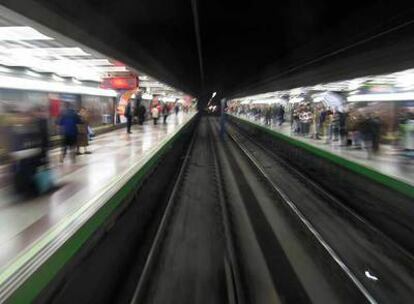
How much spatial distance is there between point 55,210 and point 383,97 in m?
8.83

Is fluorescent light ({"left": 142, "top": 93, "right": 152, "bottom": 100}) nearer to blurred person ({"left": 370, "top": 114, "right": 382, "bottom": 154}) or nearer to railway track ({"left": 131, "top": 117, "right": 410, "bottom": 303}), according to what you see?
railway track ({"left": 131, "top": 117, "right": 410, "bottom": 303})

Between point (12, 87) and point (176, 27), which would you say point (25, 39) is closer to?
point (12, 87)

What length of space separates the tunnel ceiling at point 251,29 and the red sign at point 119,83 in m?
3.49

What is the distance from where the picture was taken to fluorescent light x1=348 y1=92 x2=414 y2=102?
33.6 ft

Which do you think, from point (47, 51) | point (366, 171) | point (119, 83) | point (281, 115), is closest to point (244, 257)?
point (366, 171)

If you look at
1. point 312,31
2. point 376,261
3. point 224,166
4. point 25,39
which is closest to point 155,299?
point 376,261

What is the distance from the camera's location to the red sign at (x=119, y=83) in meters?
19.8

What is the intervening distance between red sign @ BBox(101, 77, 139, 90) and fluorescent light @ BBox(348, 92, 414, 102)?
9.81 m

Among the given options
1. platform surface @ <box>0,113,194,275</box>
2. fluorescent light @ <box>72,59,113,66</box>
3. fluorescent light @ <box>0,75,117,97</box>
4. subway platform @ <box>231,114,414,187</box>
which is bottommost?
subway platform @ <box>231,114,414,187</box>

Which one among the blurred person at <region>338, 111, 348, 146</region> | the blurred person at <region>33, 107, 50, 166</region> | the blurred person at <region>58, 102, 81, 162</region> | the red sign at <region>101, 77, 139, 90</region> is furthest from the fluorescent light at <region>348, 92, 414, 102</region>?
the red sign at <region>101, 77, 139, 90</region>

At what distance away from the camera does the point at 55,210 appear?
5824 millimetres

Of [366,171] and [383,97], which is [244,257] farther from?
[383,97]

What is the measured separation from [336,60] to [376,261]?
819cm

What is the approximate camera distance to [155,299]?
549 centimetres
